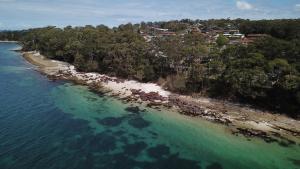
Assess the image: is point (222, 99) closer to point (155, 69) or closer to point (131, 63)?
point (155, 69)

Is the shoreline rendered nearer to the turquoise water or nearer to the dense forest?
the turquoise water

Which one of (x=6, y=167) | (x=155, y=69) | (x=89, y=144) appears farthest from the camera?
(x=155, y=69)

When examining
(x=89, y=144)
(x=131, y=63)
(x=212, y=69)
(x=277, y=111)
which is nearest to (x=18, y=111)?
(x=89, y=144)

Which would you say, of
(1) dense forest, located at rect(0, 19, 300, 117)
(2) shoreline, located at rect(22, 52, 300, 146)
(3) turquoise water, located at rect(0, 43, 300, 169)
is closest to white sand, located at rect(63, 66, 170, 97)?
(2) shoreline, located at rect(22, 52, 300, 146)

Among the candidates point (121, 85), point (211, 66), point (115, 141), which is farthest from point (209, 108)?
point (121, 85)

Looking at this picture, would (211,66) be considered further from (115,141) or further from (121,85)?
(115,141)

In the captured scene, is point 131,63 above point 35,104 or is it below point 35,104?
above

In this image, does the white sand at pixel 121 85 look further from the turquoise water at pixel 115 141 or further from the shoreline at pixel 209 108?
the turquoise water at pixel 115 141
